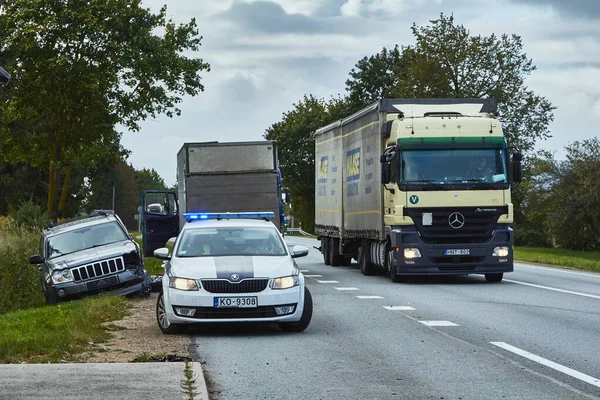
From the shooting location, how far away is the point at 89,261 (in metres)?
19.7

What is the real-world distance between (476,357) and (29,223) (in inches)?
1403

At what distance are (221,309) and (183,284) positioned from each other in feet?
1.82

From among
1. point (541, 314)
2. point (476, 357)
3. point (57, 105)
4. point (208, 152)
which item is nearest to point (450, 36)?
point (57, 105)

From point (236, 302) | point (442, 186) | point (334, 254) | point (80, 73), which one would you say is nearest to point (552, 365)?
point (236, 302)

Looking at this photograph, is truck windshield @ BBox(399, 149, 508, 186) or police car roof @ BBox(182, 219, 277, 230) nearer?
police car roof @ BBox(182, 219, 277, 230)

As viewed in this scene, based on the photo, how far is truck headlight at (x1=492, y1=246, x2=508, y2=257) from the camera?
2319 centimetres

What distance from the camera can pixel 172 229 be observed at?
3922 cm

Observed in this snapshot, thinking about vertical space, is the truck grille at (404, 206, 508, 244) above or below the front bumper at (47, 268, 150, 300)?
above

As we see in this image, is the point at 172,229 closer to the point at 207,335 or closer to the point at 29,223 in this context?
the point at 29,223

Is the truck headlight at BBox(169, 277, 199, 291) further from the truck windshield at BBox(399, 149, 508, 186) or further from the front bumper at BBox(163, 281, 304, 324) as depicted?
the truck windshield at BBox(399, 149, 508, 186)

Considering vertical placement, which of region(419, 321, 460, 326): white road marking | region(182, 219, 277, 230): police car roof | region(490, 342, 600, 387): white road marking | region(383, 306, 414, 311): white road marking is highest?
region(182, 219, 277, 230): police car roof

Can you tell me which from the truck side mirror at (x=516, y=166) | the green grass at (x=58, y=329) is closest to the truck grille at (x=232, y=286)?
the green grass at (x=58, y=329)

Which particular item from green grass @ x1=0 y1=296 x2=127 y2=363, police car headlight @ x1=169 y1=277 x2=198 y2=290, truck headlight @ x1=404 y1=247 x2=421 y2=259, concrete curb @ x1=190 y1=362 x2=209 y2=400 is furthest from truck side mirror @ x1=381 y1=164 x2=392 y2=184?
concrete curb @ x1=190 y1=362 x2=209 y2=400

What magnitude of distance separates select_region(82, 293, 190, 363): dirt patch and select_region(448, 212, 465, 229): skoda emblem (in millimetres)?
8252
